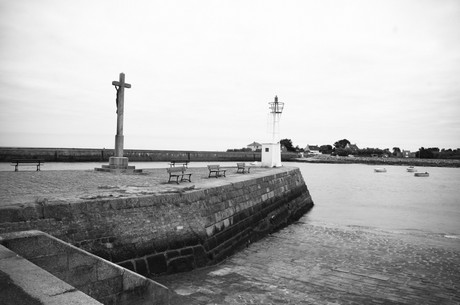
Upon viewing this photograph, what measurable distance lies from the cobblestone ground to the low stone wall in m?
1.15

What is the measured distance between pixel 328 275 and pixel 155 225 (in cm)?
432

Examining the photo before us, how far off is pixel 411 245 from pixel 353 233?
227cm

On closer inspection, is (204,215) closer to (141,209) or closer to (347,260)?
(141,209)

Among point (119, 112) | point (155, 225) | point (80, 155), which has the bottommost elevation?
point (155, 225)

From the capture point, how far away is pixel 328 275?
24.2 feet

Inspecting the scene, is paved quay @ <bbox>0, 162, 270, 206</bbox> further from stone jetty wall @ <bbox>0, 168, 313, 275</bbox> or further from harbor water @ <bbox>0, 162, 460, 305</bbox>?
harbor water @ <bbox>0, 162, 460, 305</bbox>

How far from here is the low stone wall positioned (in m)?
3.66

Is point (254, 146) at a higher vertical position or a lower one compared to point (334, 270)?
higher

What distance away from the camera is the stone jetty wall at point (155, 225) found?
5.15 metres

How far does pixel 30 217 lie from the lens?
16.0 ft

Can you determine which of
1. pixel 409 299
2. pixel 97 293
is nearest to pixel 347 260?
pixel 409 299

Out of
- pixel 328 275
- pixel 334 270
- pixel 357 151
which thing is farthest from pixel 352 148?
pixel 328 275

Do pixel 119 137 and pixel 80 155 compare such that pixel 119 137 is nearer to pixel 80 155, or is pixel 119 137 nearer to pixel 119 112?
pixel 119 112

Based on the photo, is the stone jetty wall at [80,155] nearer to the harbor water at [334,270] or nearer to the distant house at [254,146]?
the harbor water at [334,270]
